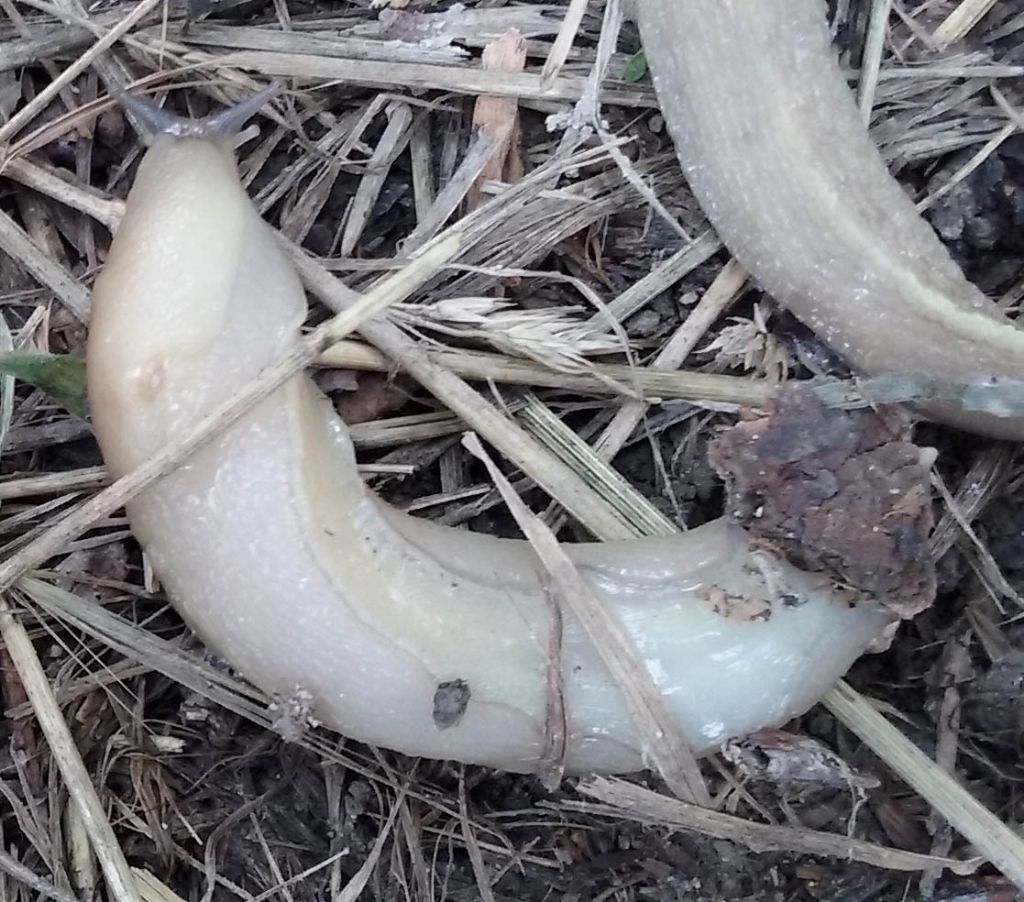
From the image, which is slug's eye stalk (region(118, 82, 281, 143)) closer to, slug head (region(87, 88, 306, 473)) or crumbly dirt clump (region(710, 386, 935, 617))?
slug head (region(87, 88, 306, 473))

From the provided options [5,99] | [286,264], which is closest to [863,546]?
[286,264]

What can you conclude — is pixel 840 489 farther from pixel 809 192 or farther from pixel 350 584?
pixel 350 584

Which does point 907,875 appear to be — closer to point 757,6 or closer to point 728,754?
point 728,754

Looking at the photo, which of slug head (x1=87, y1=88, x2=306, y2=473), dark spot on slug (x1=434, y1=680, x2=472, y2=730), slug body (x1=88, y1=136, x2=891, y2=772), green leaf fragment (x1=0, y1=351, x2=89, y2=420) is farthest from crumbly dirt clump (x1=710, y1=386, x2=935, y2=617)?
green leaf fragment (x1=0, y1=351, x2=89, y2=420)

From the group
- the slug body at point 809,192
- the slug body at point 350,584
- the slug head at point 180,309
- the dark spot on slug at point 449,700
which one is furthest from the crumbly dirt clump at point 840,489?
the slug head at point 180,309

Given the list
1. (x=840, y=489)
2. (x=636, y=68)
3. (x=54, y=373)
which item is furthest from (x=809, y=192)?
(x=54, y=373)

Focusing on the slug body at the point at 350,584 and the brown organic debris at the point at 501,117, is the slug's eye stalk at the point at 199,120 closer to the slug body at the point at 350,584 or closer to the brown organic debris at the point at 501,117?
the slug body at the point at 350,584
